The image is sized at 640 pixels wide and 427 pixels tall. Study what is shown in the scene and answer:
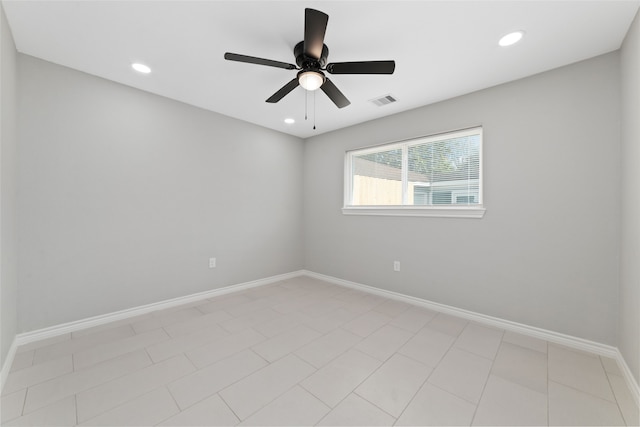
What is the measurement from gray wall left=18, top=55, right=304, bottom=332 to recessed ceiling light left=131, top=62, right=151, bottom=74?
0.46 meters

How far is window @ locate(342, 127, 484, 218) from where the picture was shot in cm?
287

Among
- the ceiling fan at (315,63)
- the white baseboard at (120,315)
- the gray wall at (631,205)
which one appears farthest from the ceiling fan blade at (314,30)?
the white baseboard at (120,315)

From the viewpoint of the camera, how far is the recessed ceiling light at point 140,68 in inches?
92.2

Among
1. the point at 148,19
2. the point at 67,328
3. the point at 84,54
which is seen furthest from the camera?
the point at 67,328

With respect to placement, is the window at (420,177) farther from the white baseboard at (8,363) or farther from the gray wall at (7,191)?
the white baseboard at (8,363)

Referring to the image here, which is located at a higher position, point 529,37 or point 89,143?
point 529,37

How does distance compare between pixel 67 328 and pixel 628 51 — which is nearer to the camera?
pixel 628 51

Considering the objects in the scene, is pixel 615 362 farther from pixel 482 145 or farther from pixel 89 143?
pixel 89 143

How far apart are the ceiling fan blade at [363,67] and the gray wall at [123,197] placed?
86.6 inches

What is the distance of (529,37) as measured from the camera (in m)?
1.92

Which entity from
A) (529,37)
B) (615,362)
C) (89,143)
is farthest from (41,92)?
(615,362)

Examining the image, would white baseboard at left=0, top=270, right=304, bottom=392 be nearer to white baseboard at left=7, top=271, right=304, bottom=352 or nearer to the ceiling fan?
white baseboard at left=7, top=271, right=304, bottom=352

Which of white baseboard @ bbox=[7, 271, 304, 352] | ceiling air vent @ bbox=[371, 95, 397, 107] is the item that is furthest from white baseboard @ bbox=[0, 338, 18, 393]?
ceiling air vent @ bbox=[371, 95, 397, 107]

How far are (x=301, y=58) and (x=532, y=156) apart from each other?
7.50ft
